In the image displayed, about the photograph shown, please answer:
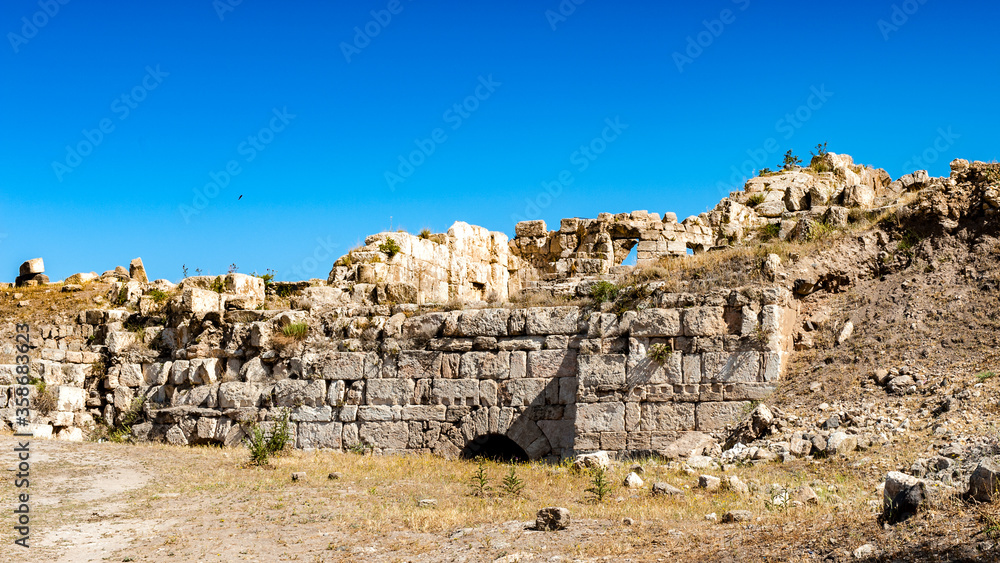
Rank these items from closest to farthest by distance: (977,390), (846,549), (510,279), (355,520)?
(846,549) → (355,520) → (977,390) → (510,279)

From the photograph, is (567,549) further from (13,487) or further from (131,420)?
(131,420)

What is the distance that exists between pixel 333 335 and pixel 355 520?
22.2ft

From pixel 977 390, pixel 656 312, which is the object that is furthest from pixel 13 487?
pixel 977 390

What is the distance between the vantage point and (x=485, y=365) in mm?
14781

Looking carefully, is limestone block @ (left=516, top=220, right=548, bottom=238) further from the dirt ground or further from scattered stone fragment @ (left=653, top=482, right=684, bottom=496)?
scattered stone fragment @ (left=653, top=482, right=684, bottom=496)

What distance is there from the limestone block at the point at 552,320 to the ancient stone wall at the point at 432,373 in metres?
0.02

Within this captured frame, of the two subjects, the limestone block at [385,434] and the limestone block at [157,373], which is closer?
the limestone block at [385,434]

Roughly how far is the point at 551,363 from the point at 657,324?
6.04ft

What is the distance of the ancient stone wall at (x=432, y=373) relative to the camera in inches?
531

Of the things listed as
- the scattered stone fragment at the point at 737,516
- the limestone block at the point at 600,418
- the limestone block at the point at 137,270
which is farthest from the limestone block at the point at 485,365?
the limestone block at the point at 137,270

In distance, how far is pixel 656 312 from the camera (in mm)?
13898

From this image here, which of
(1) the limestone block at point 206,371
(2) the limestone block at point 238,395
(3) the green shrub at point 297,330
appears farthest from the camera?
(1) the limestone block at point 206,371

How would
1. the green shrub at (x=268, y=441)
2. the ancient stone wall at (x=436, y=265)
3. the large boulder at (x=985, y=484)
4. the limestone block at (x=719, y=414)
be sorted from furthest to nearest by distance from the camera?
the ancient stone wall at (x=436, y=265) < the green shrub at (x=268, y=441) < the limestone block at (x=719, y=414) < the large boulder at (x=985, y=484)

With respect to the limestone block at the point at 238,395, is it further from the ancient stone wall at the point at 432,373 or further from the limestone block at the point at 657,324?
the limestone block at the point at 657,324
